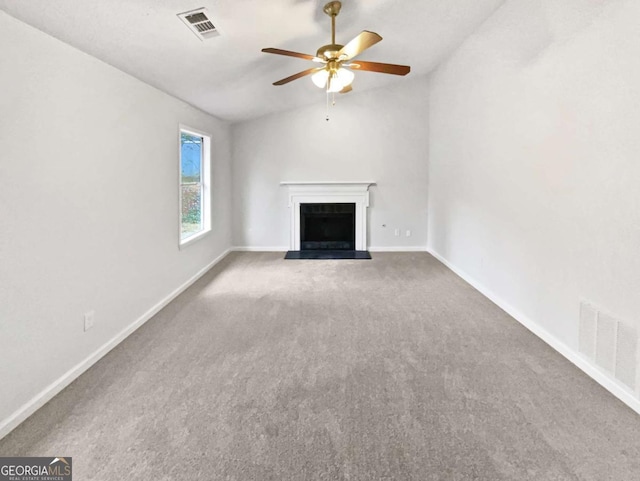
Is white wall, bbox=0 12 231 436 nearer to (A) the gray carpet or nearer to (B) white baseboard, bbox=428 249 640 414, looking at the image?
(A) the gray carpet

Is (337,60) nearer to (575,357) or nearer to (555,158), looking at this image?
(555,158)

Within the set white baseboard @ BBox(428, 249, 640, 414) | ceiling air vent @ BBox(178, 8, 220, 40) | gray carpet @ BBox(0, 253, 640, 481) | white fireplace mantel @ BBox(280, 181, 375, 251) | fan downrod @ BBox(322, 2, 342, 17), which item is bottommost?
gray carpet @ BBox(0, 253, 640, 481)

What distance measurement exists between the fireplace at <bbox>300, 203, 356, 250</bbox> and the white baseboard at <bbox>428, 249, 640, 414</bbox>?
3141mm

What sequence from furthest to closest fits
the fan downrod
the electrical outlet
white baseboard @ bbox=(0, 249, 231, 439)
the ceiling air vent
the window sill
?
the window sill, the fan downrod, the electrical outlet, the ceiling air vent, white baseboard @ bbox=(0, 249, 231, 439)

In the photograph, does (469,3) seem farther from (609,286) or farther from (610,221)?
(609,286)

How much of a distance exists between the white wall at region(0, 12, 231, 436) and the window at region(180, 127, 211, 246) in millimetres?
1145

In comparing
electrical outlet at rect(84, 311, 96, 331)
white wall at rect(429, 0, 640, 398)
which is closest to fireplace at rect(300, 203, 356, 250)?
white wall at rect(429, 0, 640, 398)

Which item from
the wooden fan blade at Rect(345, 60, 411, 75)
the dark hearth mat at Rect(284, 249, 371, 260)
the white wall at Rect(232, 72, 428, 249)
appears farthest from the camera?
the white wall at Rect(232, 72, 428, 249)

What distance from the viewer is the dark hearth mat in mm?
6543

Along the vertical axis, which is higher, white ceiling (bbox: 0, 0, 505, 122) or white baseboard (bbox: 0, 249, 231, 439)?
white ceiling (bbox: 0, 0, 505, 122)

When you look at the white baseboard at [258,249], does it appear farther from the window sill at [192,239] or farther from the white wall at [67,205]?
the white wall at [67,205]

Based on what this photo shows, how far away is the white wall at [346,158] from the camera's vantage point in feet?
22.5

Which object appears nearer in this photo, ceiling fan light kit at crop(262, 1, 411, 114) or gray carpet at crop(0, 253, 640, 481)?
gray carpet at crop(0, 253, 640, 481)

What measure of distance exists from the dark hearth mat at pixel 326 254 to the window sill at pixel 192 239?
153cm
